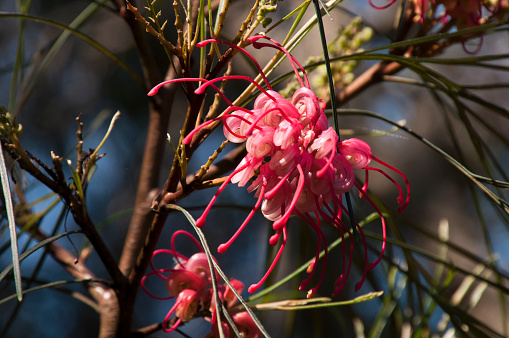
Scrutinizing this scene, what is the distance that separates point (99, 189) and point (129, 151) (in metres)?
0.16

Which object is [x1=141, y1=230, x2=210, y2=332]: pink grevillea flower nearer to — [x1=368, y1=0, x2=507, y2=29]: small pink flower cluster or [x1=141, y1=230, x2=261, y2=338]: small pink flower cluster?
[x1=141, y1=230, x2=261, y2=338]: small pink flower cluster

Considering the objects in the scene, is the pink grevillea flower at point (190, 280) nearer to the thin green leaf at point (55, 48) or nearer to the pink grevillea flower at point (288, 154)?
the pink grevillea flower at point (288, 154)

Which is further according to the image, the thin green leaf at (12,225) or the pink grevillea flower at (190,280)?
the pink grevillea flower at (190,280)

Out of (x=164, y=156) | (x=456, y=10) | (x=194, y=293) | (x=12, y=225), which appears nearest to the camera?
(x=12, y=225)

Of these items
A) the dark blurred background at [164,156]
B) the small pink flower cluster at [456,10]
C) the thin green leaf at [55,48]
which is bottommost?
the dark blurred background at [164,156]

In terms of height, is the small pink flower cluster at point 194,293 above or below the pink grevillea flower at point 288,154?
below

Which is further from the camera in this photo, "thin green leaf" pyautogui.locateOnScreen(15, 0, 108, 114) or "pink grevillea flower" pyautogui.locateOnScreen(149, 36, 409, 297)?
"thin green leaf" pyautogui.locateOnScreen(15, 0, 108, 114)

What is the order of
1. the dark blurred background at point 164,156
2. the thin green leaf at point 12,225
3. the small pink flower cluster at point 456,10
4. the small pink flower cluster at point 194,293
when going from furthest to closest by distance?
1. the dark blurred background at point 164,156
2. the small pink flower cluster at point 456,10
3. the small pink flower cluster at point 194,293
4. the thin green leaf at point 12,225

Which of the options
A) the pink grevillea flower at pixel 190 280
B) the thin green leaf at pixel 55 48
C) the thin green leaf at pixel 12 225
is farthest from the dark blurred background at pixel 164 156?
the thin green leaf at pixel 12 225

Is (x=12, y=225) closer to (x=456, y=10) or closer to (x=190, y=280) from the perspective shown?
(x=190, y=280)

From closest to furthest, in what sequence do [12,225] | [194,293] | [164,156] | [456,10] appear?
[12,225]
[194,293]
[456,10]
[164,156]

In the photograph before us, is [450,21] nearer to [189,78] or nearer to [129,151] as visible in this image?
[189,78]

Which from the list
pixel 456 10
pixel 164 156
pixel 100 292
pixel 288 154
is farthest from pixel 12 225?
pixel 164 156

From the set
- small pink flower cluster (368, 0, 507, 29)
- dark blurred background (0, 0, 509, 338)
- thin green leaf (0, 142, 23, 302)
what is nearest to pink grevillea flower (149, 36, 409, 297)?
thin green leaf (0, 142, 23, 302)
